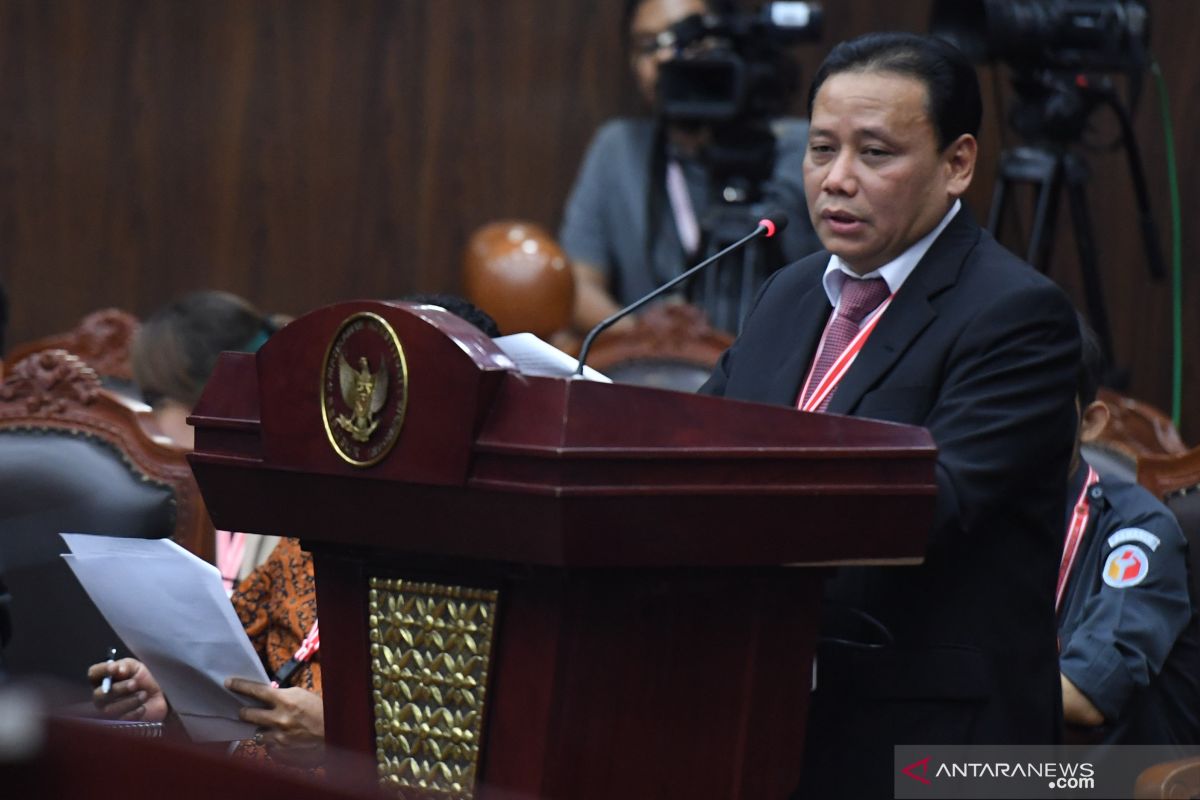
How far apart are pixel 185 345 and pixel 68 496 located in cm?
47

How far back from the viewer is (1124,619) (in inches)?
89.0

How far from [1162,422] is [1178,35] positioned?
5.66ft

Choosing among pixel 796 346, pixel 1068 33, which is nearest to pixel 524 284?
pixel 1068 33

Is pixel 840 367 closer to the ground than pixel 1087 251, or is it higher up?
higher up

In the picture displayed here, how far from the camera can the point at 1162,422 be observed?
2.97m

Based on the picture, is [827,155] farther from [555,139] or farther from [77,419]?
[555,139]

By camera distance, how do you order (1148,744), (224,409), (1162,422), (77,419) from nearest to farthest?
(224,409), (1148,744), (77,419), (1162,422)

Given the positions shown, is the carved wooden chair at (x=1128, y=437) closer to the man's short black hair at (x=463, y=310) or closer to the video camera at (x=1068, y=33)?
the video camera at (x=1068, y=33)

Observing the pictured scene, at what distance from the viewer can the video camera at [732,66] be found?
3701 mm

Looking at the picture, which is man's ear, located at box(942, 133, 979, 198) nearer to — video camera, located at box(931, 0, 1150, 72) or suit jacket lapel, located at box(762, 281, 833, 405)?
suit jacket lapel, located at box(762, 281, 833, 405)

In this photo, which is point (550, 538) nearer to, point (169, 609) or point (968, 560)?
point (968, 560)

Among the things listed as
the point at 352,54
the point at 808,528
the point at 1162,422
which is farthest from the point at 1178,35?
the point at 808,528

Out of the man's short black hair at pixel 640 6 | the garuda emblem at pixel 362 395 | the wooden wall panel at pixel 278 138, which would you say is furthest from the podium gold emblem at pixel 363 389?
the wooden wall panel at pixel 278 138

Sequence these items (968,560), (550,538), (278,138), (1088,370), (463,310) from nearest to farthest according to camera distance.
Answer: (550,538), (968,560), (463,310), (1088,370), (278,138)
